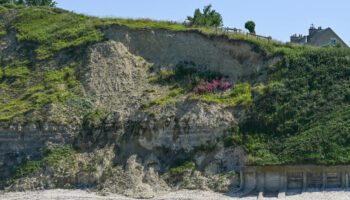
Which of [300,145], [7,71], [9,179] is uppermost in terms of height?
[7,71]

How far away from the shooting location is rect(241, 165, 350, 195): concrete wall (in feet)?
120

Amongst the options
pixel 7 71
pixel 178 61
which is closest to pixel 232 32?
pixel 178 61

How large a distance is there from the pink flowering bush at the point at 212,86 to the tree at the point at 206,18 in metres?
8.78

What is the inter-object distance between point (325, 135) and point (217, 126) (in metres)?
7.39

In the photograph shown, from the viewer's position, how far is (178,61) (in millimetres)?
49125

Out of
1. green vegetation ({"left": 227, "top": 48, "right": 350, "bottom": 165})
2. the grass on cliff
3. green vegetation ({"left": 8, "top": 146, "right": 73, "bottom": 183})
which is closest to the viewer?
green vegetation ({"left": 227, "top": 48, "right": 350, "bottom": 165})

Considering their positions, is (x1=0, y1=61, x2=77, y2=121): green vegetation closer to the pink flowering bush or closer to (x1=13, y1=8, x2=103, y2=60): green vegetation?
(x1=13, y1=8, x2=103, y2=60): green vegetation

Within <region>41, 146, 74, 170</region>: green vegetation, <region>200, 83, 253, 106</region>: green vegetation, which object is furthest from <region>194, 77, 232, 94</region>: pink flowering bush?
<region>41, 146, 74, 170</region>: green vegetation

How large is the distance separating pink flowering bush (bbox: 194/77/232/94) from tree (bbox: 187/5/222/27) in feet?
28.8

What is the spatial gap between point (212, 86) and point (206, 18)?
1184 cm

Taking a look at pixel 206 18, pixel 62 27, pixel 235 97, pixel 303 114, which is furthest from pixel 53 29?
pixel 303 114

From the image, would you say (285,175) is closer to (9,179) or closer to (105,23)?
(9,179)

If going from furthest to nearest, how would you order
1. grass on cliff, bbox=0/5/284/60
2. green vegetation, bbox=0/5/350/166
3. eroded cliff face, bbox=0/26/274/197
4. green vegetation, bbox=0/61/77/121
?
grass on cliff, bbox=0/5/284/60 < green vegetation, bbox=0/61/77/121 < eroded cliff face, bbox=0/26/274/197 < green vegetation, bbox=0/5/350/166

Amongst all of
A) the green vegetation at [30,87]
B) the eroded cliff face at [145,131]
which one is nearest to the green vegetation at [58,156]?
the eroded cliff face at [145,131]
